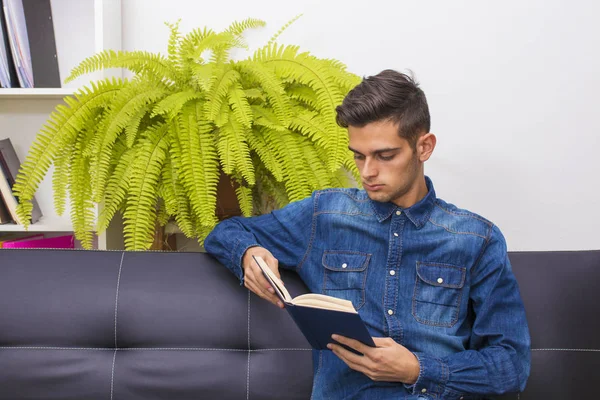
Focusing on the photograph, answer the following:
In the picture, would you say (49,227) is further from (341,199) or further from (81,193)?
(341,199)

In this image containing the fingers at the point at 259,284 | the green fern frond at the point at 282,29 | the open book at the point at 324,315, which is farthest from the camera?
the green fern frond at the point at 282,29

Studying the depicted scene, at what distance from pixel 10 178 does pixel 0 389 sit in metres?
0.86

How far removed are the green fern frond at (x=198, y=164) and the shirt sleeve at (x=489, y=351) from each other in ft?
2.23

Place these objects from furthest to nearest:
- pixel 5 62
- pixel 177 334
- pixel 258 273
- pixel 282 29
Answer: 1. pixel 5 62
2. pixel 282 29
3. pixel 177 334
4. pixel 258 273

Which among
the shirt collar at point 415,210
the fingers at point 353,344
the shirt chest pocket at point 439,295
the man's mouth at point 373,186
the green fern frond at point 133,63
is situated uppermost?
the green fern frond at point 133,63

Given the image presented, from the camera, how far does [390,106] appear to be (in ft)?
4.04

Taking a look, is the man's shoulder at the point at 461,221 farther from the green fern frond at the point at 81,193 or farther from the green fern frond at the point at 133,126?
the green fern frond at the point at 81,193

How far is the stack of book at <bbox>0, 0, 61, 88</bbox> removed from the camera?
1.91 meters

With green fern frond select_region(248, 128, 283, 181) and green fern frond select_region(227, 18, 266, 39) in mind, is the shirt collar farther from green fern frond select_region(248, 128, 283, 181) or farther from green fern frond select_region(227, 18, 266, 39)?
green fern frond select_region(227, 18, 266, 39)

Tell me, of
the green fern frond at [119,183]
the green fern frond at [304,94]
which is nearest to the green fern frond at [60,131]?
the green fern frond at [119,183]

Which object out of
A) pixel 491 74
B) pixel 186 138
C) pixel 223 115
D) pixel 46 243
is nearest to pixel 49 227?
pixel 46 243

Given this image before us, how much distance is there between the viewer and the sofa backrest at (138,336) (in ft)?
4.37

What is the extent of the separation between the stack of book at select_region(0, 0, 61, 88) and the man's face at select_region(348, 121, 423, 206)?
1210 mm

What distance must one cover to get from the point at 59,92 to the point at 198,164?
62cm
